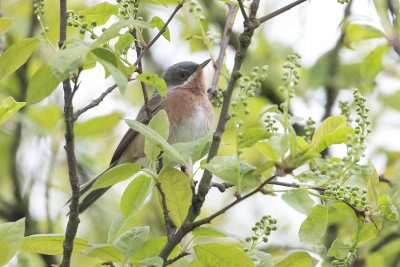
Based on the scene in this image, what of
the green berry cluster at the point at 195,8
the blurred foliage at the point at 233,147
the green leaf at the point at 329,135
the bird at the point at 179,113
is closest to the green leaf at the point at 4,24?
the blurred foliage at the point at 233,147

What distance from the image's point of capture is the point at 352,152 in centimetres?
226

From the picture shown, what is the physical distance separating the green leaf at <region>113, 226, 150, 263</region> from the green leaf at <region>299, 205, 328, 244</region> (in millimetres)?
825

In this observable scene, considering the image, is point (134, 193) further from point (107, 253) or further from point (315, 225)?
point (315, 225)

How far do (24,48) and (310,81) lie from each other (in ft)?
14.3

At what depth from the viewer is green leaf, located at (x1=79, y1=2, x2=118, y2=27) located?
2.77m

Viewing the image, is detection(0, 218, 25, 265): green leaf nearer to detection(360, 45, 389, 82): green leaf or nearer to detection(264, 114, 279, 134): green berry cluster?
detection(264, 114, 279, 134): green berry cluster

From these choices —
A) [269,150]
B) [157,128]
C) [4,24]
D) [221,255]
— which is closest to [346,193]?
[269,150]

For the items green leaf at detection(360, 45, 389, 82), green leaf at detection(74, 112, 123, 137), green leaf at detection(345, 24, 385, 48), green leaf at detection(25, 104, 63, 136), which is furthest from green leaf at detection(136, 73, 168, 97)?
green leaf at detection(25, 104, 63, 136)

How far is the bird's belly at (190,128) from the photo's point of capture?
554 cm

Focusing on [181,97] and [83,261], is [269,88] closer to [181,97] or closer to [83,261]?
[181,97]

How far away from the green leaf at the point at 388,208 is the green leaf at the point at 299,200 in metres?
0.49

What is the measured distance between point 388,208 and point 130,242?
1288 mm

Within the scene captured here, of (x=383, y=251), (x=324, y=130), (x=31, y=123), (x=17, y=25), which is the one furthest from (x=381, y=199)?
(x=17, y=25)

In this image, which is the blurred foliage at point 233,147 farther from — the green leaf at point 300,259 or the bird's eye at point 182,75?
the bird's eye at point 182,75
